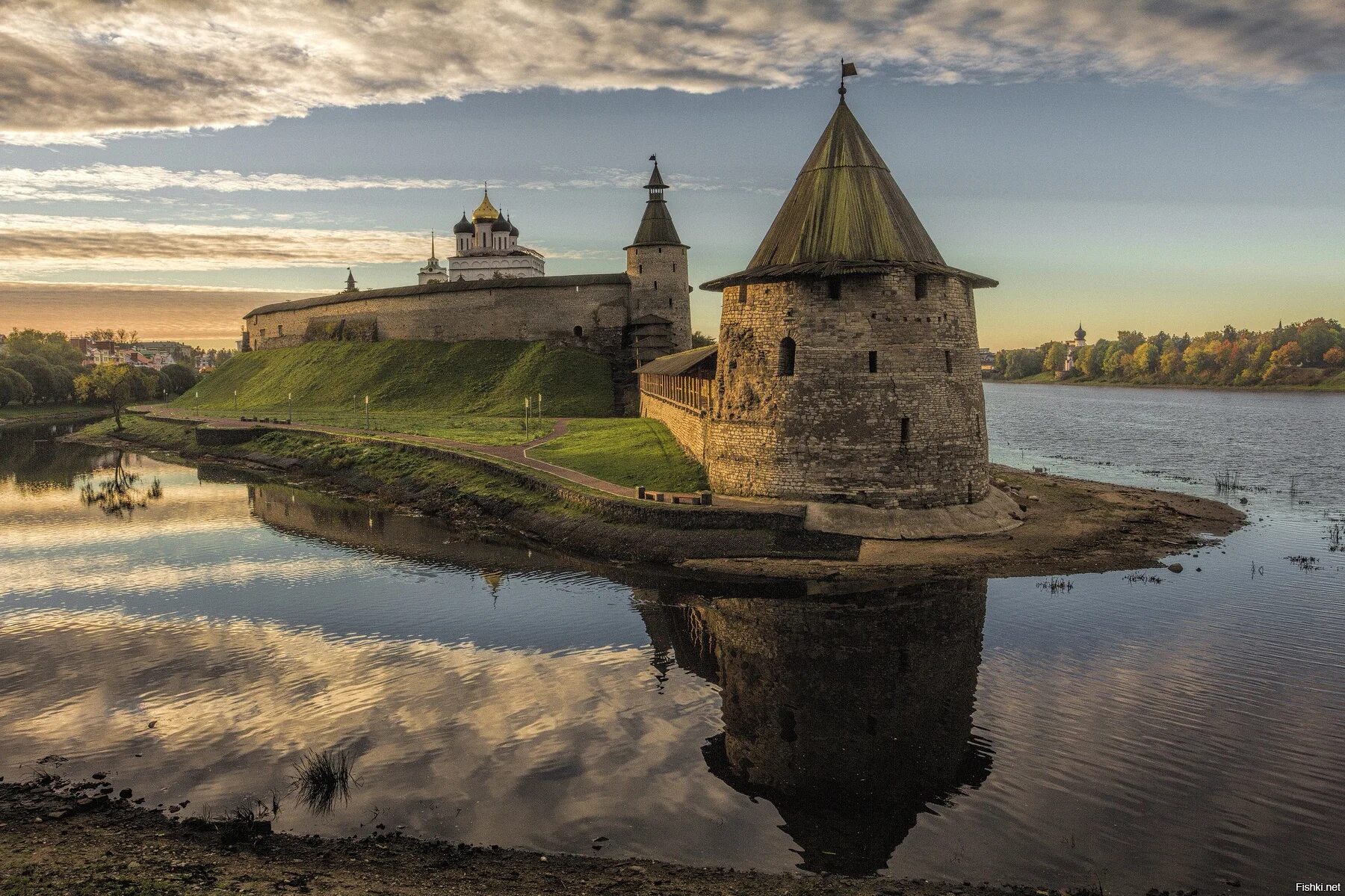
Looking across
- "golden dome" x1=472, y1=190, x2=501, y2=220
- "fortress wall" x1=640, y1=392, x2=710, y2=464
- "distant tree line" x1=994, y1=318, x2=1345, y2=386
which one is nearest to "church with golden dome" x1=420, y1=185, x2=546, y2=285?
"golden dome" x1=472, y1=190, x2=501, y2=220

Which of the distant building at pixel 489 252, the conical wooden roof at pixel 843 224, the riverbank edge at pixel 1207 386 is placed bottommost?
the riverbank edge at pixel 1207 386

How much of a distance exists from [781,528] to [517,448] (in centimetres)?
1741

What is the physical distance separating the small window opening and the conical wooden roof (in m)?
1.68

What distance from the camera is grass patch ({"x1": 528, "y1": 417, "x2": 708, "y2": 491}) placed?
28.2m

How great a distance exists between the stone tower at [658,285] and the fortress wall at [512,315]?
1.55 metres

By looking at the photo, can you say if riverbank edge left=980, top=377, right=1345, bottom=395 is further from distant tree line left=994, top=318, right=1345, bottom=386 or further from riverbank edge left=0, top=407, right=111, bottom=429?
riverbank edge left=0, top=407, right=111, bottom=429

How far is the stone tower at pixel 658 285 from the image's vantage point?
5897 cm

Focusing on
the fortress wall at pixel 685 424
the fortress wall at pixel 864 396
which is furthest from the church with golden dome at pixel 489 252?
the fortress wall at pixel 864 396

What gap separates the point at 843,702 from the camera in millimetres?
13727

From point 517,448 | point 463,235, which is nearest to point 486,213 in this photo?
point 463,235

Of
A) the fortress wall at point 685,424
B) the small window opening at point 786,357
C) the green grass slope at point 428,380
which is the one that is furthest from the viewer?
the green grass slope at point 428,380

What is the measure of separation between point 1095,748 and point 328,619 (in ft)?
44.4

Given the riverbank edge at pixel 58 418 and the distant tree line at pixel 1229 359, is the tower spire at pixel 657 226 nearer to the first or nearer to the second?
the riverbank edge at pixel 58 418

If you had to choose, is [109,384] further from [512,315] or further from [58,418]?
[512,315]
